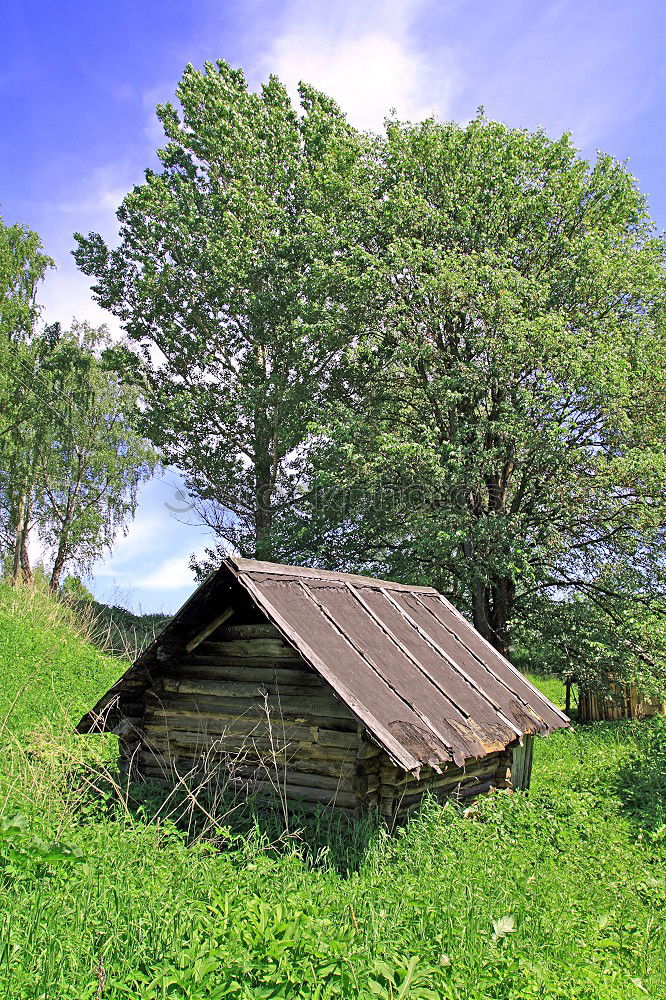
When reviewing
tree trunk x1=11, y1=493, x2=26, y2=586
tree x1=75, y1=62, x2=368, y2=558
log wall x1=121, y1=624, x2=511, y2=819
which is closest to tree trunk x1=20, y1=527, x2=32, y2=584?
tree trunk x1=11, y1=493, x2=26, y2=586

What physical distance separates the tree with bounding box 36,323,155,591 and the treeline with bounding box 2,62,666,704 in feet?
20.5

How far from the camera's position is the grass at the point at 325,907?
399cm

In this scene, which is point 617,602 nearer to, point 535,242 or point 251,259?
point 535,242

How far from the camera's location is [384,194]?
19969mm

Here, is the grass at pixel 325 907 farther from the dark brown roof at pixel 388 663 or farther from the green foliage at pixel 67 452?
the green foliage at pixel 67 452

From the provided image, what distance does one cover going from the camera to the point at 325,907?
5082 mm

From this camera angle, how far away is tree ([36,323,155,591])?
27828mm

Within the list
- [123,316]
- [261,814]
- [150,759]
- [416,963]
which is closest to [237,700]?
[261,814]

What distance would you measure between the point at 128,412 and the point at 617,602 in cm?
1551

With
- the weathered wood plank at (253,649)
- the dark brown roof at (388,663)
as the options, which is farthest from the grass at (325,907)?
the weathered wood plank at (253,649)

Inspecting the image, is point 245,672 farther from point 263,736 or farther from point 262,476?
point 262,476

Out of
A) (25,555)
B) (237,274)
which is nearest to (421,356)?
(237,274)

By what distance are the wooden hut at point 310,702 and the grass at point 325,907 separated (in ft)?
1.76

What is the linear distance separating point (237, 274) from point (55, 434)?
12425 mm
